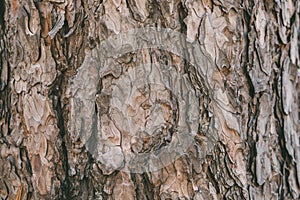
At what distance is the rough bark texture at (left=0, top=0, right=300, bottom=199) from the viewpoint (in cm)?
121

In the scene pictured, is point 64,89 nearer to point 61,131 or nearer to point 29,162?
point 61,131

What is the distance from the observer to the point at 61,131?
4.09ft

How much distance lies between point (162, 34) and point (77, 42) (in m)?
0.21

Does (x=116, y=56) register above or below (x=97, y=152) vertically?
above

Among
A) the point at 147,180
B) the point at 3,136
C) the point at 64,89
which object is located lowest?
the point at 147,180

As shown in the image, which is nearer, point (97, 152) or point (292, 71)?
point (97, 152)

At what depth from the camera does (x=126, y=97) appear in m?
1.21

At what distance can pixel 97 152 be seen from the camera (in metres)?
1.22

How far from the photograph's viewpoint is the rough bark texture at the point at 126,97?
121 cm

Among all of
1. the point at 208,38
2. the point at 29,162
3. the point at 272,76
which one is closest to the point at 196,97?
the point at 208,38

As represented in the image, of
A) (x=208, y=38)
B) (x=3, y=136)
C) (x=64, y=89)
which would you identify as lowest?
(x=3, y=136)

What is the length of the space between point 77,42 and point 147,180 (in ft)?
1.27

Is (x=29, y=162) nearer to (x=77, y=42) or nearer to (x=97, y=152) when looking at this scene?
(x=97, y=152)

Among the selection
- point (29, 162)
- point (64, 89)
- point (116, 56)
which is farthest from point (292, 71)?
point (29, 162)
